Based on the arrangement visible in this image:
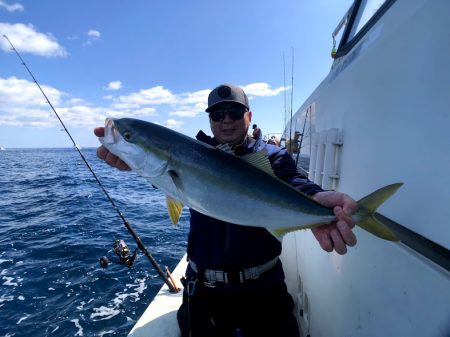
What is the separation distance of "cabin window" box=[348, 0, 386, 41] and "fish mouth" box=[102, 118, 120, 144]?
2.85 metres

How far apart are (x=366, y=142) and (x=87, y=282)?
7.96m

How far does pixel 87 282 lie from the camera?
25.6ft

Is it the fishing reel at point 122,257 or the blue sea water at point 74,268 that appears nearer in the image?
the fishing reel at point 122,257

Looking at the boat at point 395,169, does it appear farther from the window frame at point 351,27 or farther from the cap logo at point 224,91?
the cap logo at point 224,91

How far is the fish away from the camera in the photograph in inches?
87.3

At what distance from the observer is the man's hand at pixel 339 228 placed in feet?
6.52

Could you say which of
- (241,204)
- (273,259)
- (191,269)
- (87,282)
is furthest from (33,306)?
(241,204)

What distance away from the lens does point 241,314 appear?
3.00 meters

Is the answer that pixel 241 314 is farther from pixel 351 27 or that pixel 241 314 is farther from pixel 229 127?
pixel 351 27

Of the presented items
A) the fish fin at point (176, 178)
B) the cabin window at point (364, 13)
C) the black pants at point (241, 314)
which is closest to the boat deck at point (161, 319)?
the black pants at point (241, 314)

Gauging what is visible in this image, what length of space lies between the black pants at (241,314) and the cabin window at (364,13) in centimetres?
312

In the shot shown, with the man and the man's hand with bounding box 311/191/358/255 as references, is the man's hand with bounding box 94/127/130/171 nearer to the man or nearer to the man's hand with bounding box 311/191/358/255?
the man

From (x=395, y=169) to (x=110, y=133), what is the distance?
7.20 ft

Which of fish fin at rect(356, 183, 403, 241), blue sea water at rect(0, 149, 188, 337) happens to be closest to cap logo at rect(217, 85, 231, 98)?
fish fin at rect(356, 183, 403, 241)
